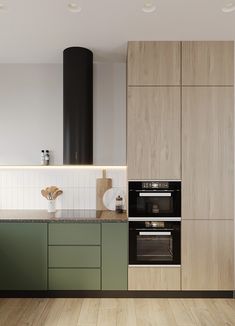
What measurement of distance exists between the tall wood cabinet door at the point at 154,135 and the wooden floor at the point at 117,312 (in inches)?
48.1

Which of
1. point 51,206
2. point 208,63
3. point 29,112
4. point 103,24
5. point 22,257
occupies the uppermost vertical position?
point 103,24

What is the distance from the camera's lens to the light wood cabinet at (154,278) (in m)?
2.76

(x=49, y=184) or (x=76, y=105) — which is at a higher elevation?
(x=76, y=105)

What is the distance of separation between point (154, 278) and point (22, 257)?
4.35ft

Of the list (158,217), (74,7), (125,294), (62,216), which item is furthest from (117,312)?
(74,7)

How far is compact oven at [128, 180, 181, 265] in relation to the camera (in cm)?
276

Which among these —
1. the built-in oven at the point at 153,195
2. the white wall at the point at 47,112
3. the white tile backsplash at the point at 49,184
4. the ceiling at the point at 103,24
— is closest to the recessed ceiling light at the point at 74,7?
the ceiling at the point at 103,24

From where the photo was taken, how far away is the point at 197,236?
2754mm

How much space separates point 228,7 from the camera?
7.27 feet

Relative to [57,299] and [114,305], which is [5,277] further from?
[114,305]

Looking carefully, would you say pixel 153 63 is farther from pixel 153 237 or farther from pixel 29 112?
pixel 153 237

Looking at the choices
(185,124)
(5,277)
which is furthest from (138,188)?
(5,277)

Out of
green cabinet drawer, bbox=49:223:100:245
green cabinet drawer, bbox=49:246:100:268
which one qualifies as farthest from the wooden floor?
green cabinet drawer, bbox=49:223:100:245

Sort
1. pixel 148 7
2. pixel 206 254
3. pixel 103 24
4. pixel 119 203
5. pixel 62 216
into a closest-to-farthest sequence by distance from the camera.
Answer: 1. pixel 148 7
2. pixel 103 24
3. pixel 206 254
4. pixel 62 216
5. pixel 119 203
